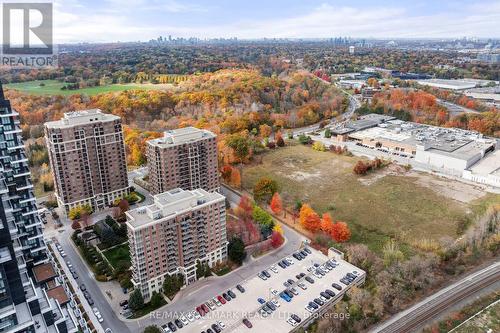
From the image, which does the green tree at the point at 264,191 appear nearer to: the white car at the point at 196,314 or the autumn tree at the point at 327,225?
the autumn tree at the point at 327,225

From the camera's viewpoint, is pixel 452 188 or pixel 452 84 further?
pixel 452 84

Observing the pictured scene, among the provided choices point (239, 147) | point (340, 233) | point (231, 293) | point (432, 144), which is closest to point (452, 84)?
point (432, 144)

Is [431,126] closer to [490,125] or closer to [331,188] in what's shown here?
[490,125]

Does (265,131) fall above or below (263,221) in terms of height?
above

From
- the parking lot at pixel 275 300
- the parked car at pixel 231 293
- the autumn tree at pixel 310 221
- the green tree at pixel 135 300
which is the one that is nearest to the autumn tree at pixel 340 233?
the autumn tree at pixel 310 221

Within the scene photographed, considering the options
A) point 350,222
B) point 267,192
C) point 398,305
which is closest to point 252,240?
point 267,192

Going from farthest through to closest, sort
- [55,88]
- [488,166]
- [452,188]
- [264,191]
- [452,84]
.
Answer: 1. [452,84]
2. [55,88]
3. [488,166]
4. [452,188]
5. [264,191]

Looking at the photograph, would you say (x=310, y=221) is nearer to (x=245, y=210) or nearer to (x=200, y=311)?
(x=245, y=210)

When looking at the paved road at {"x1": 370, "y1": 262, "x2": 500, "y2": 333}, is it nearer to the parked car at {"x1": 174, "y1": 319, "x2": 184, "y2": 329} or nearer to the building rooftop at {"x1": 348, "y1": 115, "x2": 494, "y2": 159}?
the parked car at {"x1": 174, "y1": 319, "x2": 184, "y2": 329}

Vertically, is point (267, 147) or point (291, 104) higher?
point (291, 104)
